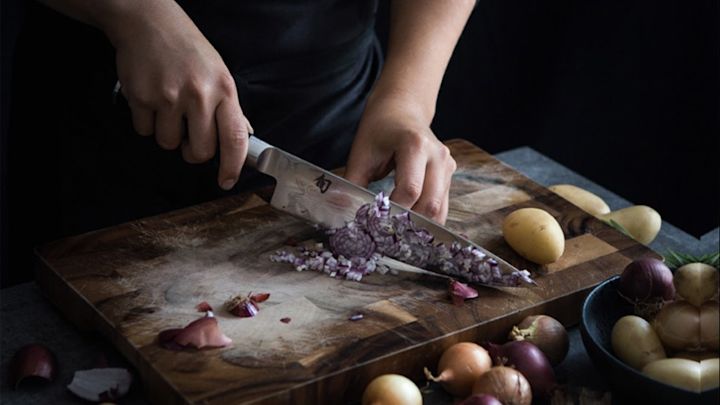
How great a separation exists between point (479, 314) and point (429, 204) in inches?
9.1

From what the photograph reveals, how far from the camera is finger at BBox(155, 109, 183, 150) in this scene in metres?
1.42

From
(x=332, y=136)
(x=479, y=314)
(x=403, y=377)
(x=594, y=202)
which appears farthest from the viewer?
(x=332, y=136)

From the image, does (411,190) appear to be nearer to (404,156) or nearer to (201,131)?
(404,156)

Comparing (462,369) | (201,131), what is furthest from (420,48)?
(462,369)

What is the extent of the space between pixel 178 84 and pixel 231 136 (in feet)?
0.32

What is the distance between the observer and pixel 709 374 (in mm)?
1065

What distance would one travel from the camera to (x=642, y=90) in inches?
111

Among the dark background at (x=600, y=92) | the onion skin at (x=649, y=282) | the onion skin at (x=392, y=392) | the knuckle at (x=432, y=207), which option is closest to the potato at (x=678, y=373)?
the onion skin at (x=649, y=282)

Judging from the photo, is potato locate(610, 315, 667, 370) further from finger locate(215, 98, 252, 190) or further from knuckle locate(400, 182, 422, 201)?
finger locate(215, 98, 252, 190)

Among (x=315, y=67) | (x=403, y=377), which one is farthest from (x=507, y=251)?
(x=315, y=67)

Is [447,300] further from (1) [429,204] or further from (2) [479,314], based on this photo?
(1) [429,204]

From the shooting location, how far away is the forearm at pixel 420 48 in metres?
1.67

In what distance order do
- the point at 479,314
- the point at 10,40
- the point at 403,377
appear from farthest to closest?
the point at 10,40
the point at 479,314
the point at 403,377

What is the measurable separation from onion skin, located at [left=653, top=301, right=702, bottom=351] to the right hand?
603 mm
